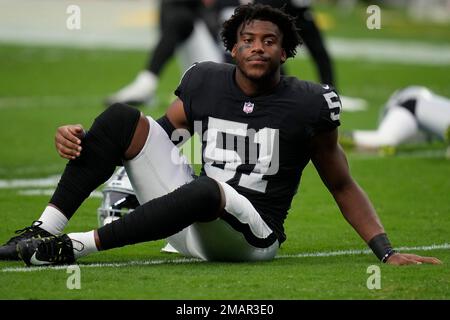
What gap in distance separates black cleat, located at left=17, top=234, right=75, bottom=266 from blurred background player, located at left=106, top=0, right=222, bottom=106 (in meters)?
6.78

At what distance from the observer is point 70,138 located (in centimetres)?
547

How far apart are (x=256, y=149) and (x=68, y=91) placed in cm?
950

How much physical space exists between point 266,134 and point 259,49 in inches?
15.2

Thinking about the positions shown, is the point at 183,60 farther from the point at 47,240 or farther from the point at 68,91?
the point at 47,240

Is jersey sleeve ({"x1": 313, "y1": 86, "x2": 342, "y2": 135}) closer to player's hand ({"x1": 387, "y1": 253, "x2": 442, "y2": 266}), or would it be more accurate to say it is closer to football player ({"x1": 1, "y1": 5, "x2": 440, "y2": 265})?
football player ({"x1": 1, "y1": 5, "x2": 440, "y2": 265})

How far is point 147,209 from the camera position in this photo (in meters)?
5.31

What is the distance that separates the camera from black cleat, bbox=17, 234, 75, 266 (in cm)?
540

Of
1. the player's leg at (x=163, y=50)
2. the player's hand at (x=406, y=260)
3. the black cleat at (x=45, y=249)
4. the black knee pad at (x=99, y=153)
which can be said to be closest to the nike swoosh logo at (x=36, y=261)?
the black cleat at (x=45, y=249)

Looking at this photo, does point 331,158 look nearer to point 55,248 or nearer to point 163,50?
point 55,248

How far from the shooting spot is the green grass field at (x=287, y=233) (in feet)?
16.5

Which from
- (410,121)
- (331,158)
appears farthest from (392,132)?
(331,158)

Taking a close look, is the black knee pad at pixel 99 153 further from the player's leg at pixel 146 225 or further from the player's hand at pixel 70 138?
the player's leg at pixel 146 225

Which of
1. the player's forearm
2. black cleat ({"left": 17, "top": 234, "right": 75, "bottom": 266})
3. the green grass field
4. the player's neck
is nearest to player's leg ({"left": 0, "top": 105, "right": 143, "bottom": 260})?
black cleat ({"left": 17, "top": 234, "right": 75, "bottom": 266})
